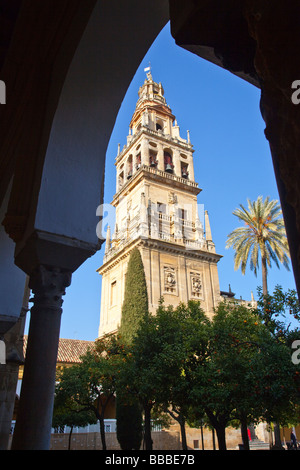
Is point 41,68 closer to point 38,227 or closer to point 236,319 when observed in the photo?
point 38,227

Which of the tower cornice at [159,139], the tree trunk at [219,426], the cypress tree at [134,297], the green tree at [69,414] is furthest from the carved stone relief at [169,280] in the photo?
the tree trunk at [219,426]

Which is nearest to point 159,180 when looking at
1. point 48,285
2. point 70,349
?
point 70,349

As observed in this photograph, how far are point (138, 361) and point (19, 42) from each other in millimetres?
12074

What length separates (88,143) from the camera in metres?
4.05

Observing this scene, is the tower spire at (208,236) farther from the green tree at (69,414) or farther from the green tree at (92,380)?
the green tree at (69,414)

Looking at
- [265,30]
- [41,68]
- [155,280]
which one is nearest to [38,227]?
[41,68]

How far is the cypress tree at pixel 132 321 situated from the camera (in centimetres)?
1789

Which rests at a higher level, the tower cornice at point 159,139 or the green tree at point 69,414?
the tower cornice at point 159,139

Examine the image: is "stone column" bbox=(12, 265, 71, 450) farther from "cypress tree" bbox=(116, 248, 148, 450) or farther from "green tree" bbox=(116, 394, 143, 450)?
"green tree" bbox=(116, 394, 143, 450)

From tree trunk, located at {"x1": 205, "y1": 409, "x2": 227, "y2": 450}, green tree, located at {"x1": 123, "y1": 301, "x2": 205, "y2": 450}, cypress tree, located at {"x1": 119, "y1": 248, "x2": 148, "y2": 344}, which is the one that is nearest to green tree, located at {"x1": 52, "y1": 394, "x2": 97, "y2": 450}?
green tree, located at {"x1": 123, "y1": 301, "x2": 205, "y2": 450}

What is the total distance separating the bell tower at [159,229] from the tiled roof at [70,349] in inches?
154

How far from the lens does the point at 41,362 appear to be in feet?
10.8

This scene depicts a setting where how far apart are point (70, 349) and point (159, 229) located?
12881 millimetres

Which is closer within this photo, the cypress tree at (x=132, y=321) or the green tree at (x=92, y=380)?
the green tree at (x=92, y=380)
